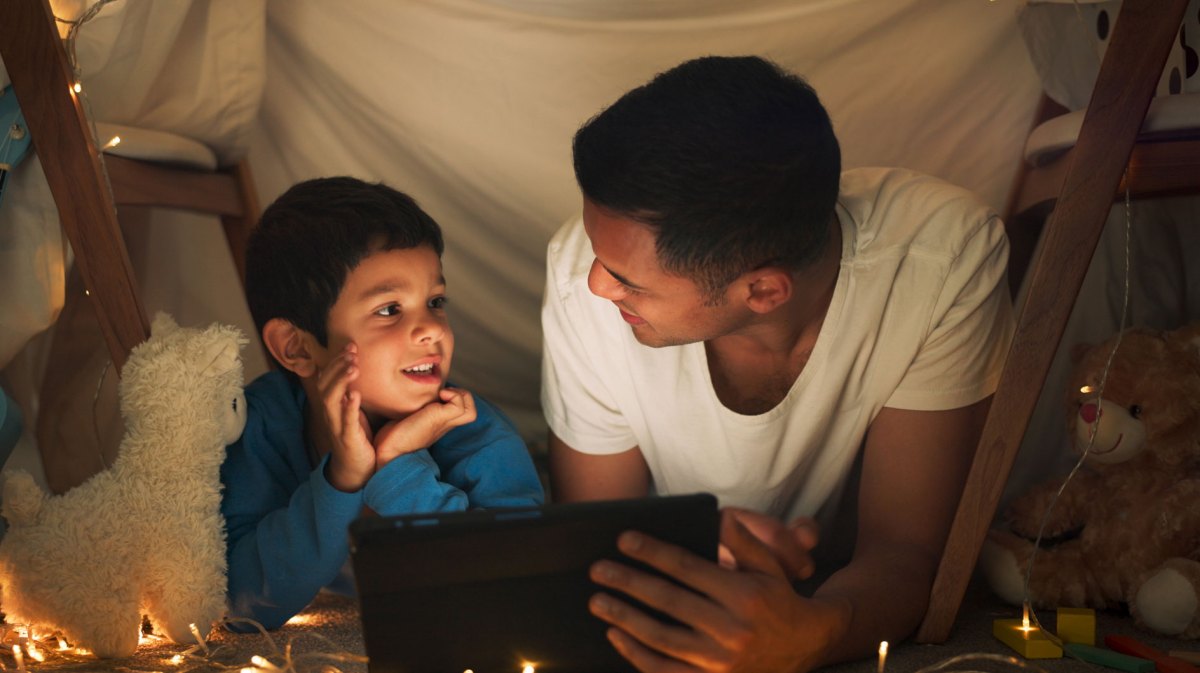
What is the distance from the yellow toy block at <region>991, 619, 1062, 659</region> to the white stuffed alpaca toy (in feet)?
2.41

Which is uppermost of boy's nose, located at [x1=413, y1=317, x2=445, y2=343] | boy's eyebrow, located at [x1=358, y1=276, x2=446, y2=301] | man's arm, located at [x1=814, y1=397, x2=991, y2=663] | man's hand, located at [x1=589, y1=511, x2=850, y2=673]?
boy's eyebrow, located at [x1=358, y1=276, x2=446, y2=301]

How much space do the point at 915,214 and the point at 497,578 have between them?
56 centimetres

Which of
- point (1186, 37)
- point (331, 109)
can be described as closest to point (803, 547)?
point (1186, 37)

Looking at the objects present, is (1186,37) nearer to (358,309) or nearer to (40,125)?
(358,309)

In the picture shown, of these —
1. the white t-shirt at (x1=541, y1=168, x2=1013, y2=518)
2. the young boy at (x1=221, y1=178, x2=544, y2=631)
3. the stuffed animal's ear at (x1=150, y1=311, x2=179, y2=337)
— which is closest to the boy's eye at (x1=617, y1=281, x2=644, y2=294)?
the white t-shirt at (x1=541, y1=168, x2=1013, y2=518)

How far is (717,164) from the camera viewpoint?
93cm

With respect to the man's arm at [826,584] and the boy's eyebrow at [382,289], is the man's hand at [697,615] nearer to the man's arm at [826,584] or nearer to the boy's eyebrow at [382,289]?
the man's arm at [826,584]

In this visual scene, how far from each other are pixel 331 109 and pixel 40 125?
0.52 metres

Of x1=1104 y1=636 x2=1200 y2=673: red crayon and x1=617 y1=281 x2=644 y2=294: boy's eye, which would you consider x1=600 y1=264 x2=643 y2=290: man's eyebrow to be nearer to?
x1=617 y1=281 x2=644 y2=294: boy's eye

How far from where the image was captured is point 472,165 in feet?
4.96

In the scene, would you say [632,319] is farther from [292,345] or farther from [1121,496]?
[1121,496]

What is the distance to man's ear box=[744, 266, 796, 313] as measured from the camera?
3.30 feet

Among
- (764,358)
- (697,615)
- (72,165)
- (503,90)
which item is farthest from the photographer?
(503,90)

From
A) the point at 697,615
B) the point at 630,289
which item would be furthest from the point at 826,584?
the point at 630,289
